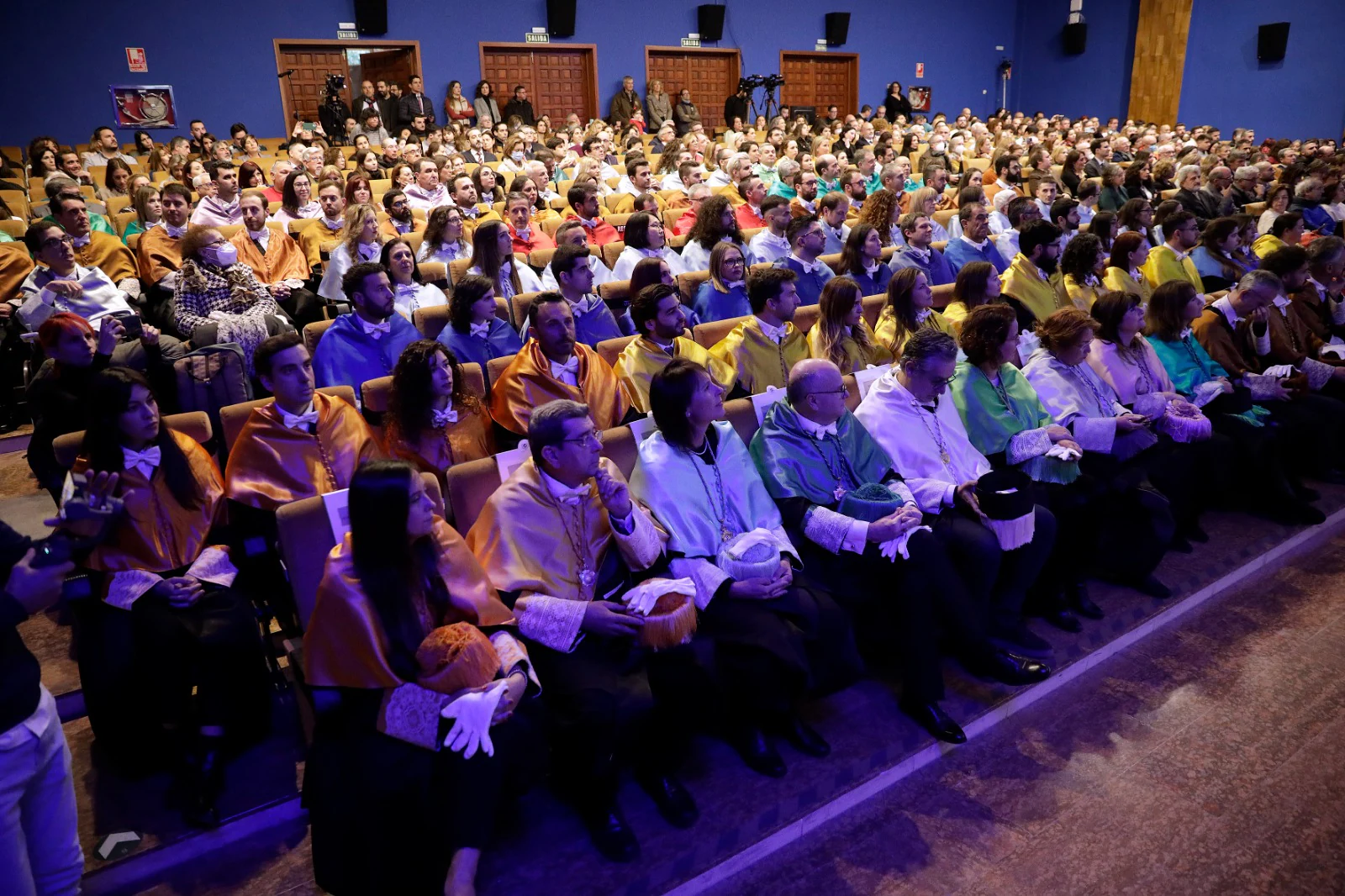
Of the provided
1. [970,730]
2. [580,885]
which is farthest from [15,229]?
[970,730]

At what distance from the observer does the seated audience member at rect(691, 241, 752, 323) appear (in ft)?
13.4

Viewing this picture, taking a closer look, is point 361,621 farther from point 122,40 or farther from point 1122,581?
point 122,40

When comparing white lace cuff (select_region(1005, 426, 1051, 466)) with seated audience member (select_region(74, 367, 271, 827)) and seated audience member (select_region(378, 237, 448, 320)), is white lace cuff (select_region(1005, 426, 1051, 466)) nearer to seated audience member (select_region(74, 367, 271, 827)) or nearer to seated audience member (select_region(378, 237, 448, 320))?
seated audience member (select_region(74, 367, 271, 827))

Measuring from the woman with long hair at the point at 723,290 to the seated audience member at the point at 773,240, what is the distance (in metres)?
0.96

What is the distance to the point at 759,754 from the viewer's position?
223 cm

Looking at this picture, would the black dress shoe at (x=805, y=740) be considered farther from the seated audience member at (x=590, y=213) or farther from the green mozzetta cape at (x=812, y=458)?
the seated audience member at (x=590, y=213)

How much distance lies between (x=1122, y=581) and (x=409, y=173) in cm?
529

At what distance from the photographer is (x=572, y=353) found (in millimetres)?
3221

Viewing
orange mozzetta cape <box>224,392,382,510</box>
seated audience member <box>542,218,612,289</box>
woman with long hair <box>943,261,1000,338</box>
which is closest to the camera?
orange mozzetta cape <box>224,392,382,510</box>

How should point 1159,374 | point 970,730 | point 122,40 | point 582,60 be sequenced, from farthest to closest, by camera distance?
point 582,60, point 122,40, point 1159,374, point 970,730

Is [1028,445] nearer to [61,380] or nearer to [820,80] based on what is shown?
[61,380]

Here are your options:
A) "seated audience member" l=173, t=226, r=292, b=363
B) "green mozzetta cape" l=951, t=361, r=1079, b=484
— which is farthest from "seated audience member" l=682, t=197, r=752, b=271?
"seated audience member" l=173, t=226, r=292, b=363

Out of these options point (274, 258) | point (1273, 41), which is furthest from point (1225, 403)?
point (1273, 41)

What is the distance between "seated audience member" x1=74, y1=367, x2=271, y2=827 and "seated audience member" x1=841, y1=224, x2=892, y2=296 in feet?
9.92
